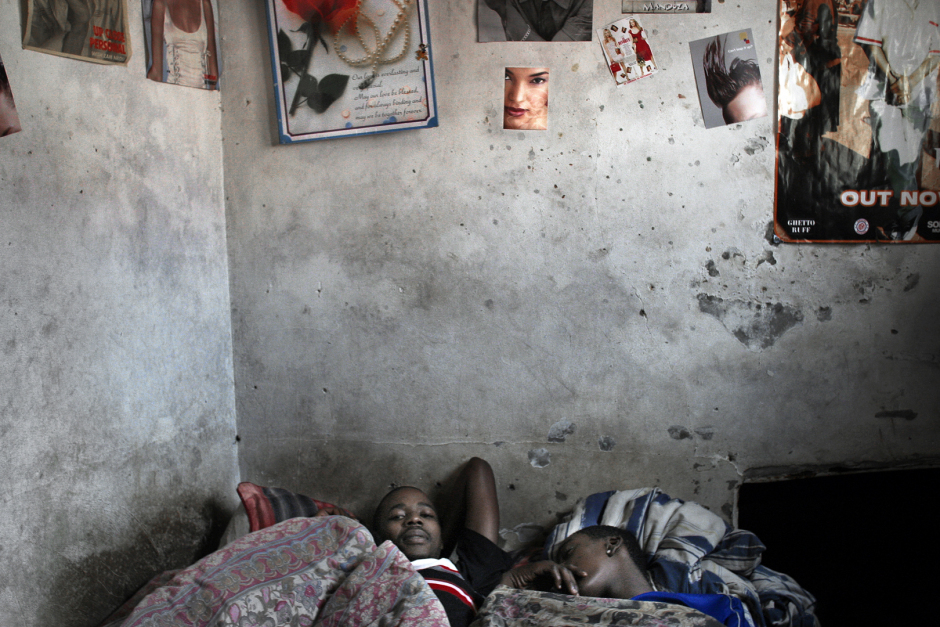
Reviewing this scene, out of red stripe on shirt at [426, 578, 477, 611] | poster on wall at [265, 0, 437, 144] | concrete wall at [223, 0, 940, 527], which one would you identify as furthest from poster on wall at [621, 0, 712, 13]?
red stripe on shirt at [426, 578, 477, 611]

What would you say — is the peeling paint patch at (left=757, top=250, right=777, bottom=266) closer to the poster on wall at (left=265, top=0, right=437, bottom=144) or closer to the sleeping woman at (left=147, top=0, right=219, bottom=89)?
the poster on wall at (left=265, top=0, right=437, bottom=144)

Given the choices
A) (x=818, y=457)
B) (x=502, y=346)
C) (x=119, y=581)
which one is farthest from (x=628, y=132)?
(x=119, y=581)

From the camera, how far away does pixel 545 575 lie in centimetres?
175

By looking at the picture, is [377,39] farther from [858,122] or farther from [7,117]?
[858,122]

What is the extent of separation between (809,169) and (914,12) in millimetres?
585

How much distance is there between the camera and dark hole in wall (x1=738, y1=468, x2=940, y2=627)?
2.02 m

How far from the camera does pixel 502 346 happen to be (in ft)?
7.22

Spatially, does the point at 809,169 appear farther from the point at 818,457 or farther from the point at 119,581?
the point at 119,581

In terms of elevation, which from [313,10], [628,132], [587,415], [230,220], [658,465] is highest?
[313,10]

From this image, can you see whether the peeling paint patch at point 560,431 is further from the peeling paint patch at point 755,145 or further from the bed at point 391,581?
the peeling paint patch at point 755,145

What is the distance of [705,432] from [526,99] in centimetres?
132

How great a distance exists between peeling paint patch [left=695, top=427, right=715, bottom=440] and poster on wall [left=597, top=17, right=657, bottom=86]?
1230 millimetres

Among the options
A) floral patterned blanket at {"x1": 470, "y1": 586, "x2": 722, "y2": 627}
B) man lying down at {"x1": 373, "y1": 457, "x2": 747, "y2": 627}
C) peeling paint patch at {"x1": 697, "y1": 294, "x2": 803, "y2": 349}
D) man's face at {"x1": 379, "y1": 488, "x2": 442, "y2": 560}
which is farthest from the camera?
peeling paint patch at {"x1": 697, "y1": 294, "x2": 803, "y2": 349}

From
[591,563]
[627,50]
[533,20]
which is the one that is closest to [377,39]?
[533,20]
